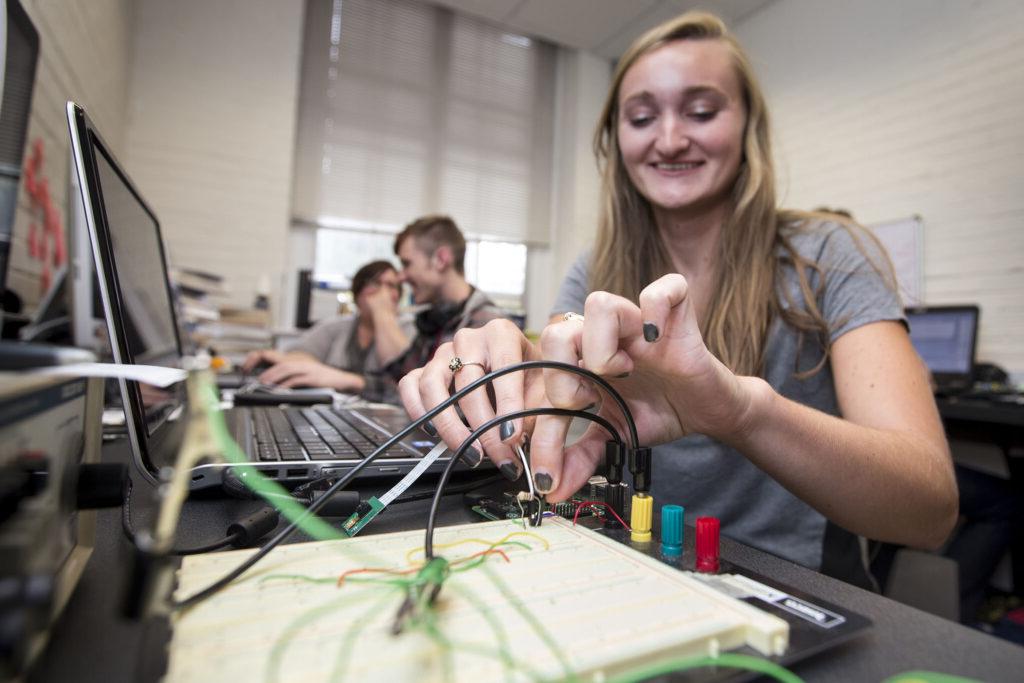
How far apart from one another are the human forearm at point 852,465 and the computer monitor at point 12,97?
817 millimetres

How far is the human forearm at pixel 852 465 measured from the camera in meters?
0.47

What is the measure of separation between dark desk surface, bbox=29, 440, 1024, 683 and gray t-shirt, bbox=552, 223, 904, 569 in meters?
0.42

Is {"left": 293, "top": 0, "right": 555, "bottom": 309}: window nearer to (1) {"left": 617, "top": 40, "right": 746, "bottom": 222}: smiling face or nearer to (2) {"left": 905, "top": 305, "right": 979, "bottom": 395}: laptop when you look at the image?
(2) {"left": 905, "top": 305, "right": 979, "bottom": 395}: laptop

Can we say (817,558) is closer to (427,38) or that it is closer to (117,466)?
(117,466)

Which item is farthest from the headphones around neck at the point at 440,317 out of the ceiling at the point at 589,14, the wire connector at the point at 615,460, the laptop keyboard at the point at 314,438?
the ceiling at the point at 589,14

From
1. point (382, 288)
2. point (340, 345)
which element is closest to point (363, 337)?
point (340, 345)

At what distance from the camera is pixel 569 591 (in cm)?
26

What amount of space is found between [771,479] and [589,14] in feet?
10.5

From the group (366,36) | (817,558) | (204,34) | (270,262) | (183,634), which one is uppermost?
(366,36)

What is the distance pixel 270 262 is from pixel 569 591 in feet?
9.22

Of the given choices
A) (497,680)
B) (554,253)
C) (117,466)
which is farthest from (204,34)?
(497,680)

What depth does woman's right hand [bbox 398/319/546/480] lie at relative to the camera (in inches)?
17.2

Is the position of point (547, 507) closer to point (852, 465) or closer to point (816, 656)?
point (816, 656)

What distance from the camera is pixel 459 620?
23 centimetres
